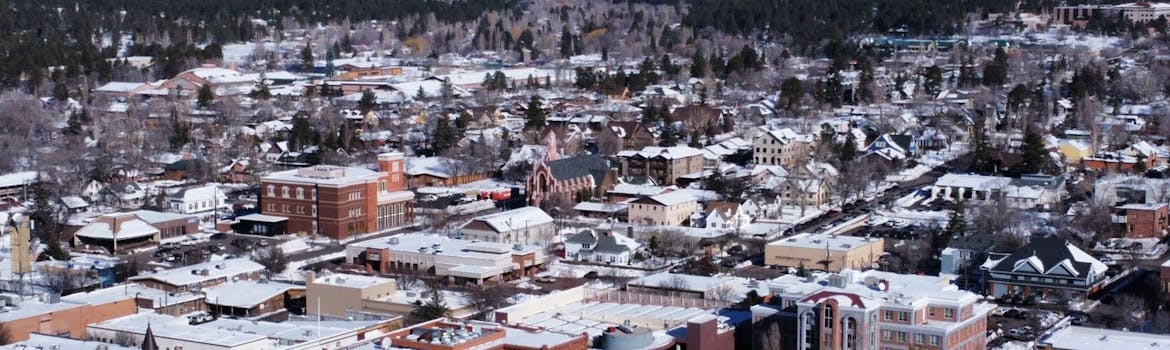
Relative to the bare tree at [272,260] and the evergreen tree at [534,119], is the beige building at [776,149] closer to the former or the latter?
the evergreen tree at [534,119]

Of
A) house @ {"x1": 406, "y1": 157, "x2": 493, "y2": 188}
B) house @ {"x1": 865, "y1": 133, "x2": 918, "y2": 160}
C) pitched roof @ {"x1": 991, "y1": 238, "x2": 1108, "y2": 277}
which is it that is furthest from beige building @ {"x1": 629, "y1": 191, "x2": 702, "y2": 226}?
pitched roof @ {"x1": 991, "y1": 238, "x2": 1108, "y2": 277}

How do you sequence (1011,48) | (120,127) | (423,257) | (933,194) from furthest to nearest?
(1011,48), (120,127), (933,194), (423,257)

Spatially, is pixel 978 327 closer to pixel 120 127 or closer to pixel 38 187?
pixel 38 187

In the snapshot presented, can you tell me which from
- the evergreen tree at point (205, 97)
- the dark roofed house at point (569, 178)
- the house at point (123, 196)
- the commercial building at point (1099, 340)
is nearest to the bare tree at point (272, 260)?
the dark roofed house at point (569, 178)

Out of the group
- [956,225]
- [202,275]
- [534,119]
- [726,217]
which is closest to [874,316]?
[956,225]

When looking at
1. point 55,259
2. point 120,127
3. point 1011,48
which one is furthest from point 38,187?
point 1011,48
